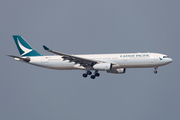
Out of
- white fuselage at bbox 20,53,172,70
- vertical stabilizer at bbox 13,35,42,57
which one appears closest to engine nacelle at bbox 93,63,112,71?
white fuselage at bbox 20,53,172,70

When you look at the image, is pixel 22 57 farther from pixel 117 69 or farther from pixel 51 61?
pixel 117 69

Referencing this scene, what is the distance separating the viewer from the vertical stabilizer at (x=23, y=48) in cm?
7306

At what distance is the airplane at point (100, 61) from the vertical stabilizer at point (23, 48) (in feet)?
3.99

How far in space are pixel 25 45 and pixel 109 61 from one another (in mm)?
20407

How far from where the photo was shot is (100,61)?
219 feet

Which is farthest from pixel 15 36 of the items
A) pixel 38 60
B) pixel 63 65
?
pixel 63 65

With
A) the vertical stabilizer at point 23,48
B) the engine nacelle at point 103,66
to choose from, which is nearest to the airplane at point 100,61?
the engine nacelle at point 103,66

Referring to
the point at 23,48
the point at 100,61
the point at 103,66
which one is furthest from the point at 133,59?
the point at 23,48

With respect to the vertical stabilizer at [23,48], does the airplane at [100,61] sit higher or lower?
lower

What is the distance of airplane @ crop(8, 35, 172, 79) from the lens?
215 ft

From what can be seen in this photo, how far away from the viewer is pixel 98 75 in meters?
69.9

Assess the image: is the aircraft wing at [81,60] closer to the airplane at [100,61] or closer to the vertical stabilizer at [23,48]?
the airplane at [100,61]

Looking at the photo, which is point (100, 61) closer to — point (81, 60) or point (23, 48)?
point (81, 60)

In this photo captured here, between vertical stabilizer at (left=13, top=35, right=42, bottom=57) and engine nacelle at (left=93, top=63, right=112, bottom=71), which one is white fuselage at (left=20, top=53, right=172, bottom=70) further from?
vertical stabilizer at (left=13, top=35, right=42, bottom=57)
